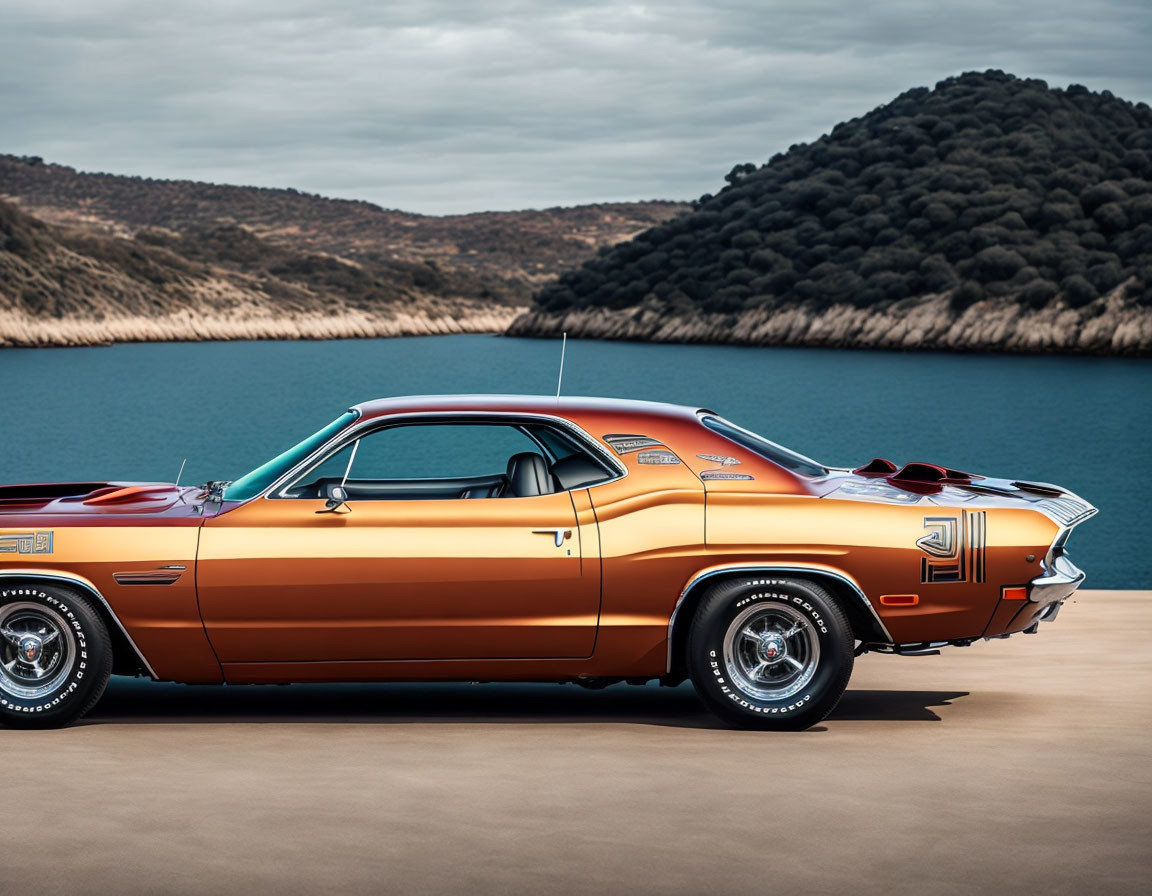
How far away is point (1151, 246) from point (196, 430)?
78.5 m

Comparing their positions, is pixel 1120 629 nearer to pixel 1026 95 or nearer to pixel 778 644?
pixel 778 644

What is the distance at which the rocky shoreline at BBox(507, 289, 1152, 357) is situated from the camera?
111 metres

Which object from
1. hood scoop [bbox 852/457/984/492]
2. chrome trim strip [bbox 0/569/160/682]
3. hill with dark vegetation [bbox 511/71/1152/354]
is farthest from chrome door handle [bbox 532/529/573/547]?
hill with dark vegetation [bbox 511/71/1152/354]

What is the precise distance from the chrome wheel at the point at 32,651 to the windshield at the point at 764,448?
3.01 meters

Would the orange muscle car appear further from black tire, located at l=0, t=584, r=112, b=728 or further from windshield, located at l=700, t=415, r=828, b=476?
windshield, located at l=700, t=415, r=828, b=476

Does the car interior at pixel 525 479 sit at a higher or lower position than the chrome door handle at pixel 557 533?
higher

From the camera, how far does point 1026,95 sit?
156m

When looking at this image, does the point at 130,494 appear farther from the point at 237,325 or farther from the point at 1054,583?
the point at 237,325

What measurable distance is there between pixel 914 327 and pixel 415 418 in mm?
119782

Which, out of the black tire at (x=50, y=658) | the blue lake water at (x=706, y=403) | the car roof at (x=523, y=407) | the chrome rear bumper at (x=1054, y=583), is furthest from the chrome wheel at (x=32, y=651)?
the blue lake water at (x=706, y=403)

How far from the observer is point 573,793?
18.9ft

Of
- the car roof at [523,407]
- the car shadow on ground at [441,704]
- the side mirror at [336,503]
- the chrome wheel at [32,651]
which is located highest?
the car roof at [523,407]

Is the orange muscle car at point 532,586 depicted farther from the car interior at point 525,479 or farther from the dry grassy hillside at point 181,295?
the dry grassy hillside at point 181,295

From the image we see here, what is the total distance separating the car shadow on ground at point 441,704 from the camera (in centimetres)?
735
